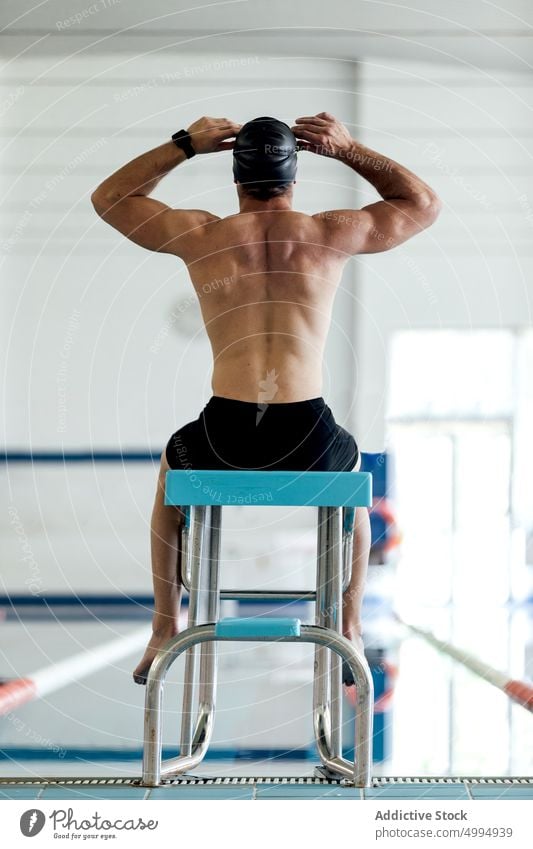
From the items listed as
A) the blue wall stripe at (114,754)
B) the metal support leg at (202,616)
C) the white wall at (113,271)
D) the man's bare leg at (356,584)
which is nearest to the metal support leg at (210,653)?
the metal support leg at (202,616)

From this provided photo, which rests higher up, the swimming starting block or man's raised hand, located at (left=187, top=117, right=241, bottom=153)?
man's raised hand, located at (left=187, top=117, right=241, bottom=153)

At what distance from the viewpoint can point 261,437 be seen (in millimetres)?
1950

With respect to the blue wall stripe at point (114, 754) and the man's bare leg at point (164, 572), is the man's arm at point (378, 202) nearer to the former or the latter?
the man's bare leg at point (164, 572)

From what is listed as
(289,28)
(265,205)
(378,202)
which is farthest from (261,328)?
(289,28)

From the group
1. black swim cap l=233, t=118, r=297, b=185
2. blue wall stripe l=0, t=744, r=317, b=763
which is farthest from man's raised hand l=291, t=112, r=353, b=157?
blue wall stripe l=0, t=744, r=317, b=763

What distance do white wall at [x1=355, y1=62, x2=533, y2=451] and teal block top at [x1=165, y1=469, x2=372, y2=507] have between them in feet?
10.7

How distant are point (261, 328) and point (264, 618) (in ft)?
2.06

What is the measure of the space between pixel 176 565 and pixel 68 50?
150 inches

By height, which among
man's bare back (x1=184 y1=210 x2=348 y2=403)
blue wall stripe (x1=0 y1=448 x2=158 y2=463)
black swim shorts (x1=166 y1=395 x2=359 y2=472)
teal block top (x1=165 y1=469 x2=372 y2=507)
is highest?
man's bare back (x1=184 y1=210 x2=348 y2=403)

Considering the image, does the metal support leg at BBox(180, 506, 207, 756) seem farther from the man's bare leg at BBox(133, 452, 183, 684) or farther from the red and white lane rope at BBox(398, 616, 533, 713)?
the red and white lane rope at BBox(398, 616, 533, 713)

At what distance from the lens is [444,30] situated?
483 cm

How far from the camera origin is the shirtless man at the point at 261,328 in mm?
A: 1937

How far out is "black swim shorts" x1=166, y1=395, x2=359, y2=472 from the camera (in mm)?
A: 1920

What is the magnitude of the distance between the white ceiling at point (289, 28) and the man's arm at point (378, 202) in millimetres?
2768
